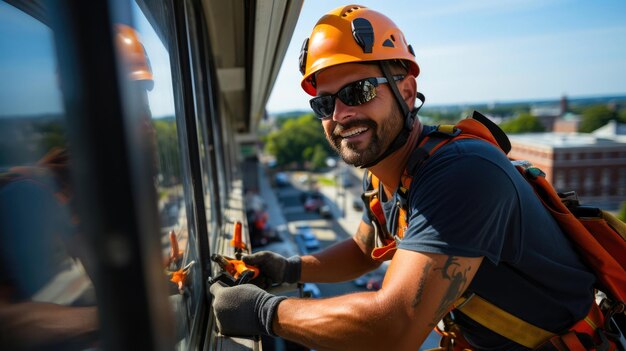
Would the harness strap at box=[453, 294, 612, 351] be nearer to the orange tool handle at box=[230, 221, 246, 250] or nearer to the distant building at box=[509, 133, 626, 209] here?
the orange tool handle at box=[230, 221, 246, 250]

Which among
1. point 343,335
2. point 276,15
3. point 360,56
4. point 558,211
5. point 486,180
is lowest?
point 343,335

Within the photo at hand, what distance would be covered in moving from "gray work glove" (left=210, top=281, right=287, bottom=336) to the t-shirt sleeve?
0.58 meters

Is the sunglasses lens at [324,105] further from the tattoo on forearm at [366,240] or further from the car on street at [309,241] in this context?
the car on street at [309,241]

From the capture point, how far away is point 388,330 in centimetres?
136

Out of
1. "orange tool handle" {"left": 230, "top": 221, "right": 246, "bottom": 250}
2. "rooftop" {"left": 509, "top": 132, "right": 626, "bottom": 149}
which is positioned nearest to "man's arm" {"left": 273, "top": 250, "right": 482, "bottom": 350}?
"orange tool handle" {"left": 230, "top": 221, "right": 246, "bottom": 250}

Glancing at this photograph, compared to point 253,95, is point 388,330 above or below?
below

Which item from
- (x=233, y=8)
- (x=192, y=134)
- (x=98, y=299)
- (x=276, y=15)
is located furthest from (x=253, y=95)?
(x=98, y=299)

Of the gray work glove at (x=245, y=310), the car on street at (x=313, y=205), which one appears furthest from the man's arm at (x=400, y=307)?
the car on street at (x=313, y=205)

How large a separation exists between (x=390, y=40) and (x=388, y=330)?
1.30 metres

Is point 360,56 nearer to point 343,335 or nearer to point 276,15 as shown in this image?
point 276,15

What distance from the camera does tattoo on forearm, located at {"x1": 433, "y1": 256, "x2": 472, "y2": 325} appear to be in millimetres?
1373

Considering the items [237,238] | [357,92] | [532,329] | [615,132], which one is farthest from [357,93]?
[615,132]

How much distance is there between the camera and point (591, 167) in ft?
80.1

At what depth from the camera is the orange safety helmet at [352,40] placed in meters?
1.84
